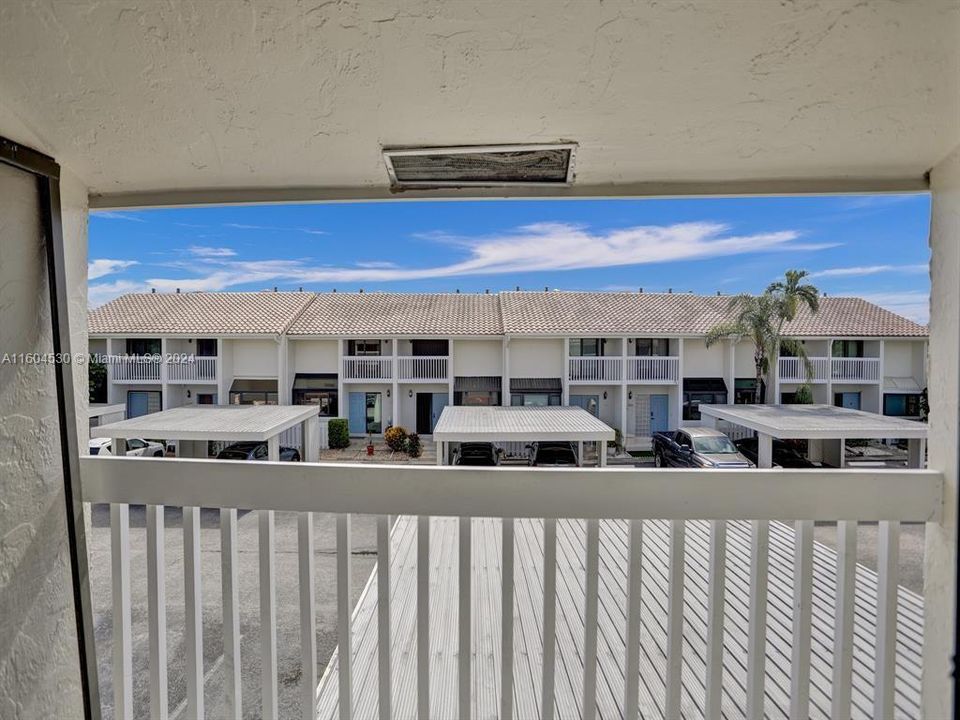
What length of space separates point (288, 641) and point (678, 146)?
386 centimetres

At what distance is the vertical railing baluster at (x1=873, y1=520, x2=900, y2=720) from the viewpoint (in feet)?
2.41

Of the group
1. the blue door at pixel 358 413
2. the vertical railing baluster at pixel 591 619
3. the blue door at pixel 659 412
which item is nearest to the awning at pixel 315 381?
the blue door at pixel 358 413

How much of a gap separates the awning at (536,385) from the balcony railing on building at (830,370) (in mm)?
1947

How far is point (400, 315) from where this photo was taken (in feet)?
24.2

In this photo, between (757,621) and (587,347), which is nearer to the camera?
(757,621)

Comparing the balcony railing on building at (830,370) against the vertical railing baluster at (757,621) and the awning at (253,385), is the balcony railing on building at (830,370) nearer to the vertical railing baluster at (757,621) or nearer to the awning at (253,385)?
the vertical railing baluster at (757,621)

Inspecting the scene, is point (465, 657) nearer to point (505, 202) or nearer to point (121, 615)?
point (121, 615)

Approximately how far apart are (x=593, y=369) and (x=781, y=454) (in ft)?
6.92

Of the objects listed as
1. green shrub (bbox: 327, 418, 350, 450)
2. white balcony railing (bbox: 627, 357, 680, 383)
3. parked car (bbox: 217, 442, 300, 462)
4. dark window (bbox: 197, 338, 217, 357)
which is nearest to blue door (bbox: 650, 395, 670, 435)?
white balcony railing (bbox: 627, 357, 680, 383)

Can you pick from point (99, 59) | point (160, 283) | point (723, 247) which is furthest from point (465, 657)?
point (723, 247)

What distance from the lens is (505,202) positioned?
0.95m

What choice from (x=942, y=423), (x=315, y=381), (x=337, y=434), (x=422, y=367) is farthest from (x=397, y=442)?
(x=942, y=423)

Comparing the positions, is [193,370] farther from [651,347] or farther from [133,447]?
[651,347]

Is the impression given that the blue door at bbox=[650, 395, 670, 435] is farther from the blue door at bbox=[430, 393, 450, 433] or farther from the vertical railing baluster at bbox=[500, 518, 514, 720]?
the blue door at bbox=[430, 393, 450, 433]
